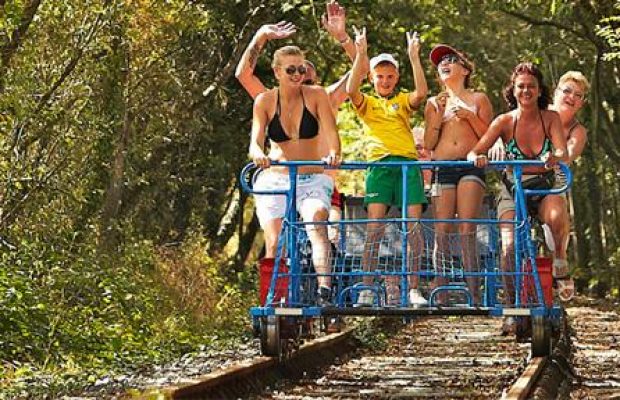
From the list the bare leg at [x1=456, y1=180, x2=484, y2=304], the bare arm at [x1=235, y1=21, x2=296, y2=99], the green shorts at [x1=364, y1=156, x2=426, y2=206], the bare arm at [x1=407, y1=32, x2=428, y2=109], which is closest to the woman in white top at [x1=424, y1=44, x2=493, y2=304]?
the bare leg at [x1=456, y1=180, x2=484, y2=304]

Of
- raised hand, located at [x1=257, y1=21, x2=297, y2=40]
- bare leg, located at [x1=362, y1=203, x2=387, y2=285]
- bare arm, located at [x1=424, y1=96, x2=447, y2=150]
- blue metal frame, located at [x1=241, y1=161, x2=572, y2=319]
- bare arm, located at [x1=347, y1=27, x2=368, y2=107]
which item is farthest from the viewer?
bare arm, located at [x1=424, y1=96, x2=447, y2=150]

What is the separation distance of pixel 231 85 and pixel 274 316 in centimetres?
1597

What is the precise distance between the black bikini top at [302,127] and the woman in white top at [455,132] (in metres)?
1.04

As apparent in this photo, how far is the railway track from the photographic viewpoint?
10.1 metres

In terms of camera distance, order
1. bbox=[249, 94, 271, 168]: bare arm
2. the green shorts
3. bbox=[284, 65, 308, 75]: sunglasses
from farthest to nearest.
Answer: the green shorts < bbox=[284, 65, 308, 75]: sunglasses < bbox=[249, 94, 271, 168]: bare arm

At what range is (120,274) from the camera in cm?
1630

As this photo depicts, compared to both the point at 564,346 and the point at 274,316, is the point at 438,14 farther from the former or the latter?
the point at 274,316

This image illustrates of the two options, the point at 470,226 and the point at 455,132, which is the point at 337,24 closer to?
the point at 455,132

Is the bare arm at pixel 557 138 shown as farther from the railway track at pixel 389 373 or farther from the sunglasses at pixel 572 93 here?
the railway track at pixel 389 373

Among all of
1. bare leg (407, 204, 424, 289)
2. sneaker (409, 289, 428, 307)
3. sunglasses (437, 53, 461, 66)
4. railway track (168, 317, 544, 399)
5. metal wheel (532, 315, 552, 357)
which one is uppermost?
sunglasses (437, 53, 461, 66)

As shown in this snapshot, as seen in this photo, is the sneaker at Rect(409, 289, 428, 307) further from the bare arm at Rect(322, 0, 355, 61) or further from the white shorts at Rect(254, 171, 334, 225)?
the bare arm at Rect(322, 0, 355, 61)

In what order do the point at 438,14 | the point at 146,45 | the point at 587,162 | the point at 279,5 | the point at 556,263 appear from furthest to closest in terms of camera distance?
1. the point at 587,162
2. the point at 438,14
3. the point at 279,5
4. the point at 146,45
5. the point at 556,263

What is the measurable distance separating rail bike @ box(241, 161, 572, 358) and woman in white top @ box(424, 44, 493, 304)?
0.26m

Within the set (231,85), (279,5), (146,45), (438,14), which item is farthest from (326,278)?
(438,14)
